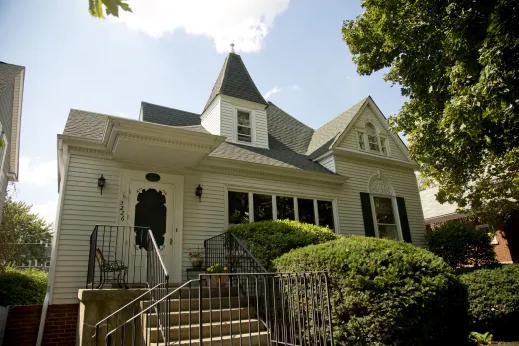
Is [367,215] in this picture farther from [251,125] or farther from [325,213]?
[251,125]

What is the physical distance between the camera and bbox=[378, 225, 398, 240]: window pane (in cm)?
1242

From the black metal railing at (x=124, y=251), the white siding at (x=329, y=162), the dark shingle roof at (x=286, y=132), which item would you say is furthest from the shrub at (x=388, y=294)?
the dark shingle roof at (x=286, y=132)

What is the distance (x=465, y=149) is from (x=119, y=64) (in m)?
9.23

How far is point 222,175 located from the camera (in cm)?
991

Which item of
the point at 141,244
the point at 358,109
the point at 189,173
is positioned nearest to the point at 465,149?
the point at 358,109

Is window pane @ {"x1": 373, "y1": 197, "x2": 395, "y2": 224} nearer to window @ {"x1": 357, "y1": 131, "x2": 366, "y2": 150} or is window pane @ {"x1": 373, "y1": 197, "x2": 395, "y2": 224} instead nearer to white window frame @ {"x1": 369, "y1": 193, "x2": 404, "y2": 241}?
white window frame @ {"x1": 369, "y1": 193, "x2": 404, "y2": 241}

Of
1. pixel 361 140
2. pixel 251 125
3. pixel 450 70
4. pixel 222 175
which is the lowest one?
pixel 222 175

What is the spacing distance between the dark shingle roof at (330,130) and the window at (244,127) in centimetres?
271

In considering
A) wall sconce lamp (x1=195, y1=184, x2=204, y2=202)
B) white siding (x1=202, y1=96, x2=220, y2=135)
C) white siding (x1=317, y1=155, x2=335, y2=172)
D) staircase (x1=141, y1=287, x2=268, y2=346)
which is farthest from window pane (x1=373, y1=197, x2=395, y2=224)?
staircase (x1=141, y1=287, x2=268, y2=346)

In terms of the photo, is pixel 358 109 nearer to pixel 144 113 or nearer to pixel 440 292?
pixel 144 113

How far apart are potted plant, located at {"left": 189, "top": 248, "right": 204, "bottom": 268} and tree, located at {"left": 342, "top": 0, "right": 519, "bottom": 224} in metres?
6.53

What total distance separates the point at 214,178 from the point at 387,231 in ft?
23.1

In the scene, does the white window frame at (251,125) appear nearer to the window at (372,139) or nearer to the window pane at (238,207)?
the window pane at (238,207)

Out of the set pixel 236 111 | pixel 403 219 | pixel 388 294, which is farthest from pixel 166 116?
pixel 388 294
